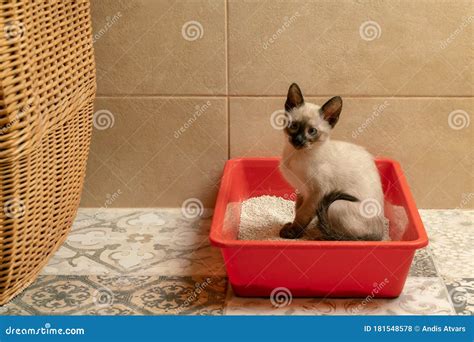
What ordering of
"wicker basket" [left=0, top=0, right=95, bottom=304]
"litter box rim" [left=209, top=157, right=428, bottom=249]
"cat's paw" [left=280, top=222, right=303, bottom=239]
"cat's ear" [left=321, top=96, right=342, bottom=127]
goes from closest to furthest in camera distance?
"wicker basket" [left=0, top=0, right=95, bottom=304] → "litter box rim" [left=209, top=157, right=428, bottom=249] → "cat's ear" [left=321, top=96, right=342, bottom=127] → "cat's paw" [left=280, top=222, right=303, bottom=239]

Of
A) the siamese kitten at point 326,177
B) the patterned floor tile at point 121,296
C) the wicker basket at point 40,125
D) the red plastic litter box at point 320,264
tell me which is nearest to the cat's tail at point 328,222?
the siamese kitten at point 326,177

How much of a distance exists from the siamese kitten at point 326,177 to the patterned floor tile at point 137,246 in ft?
0.69

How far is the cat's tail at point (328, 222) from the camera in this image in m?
1.25

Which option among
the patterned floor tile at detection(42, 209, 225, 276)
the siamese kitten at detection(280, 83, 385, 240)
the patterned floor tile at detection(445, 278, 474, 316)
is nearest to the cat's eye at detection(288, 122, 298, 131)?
the siamese kitten at detection(280, 83, 385, 240)

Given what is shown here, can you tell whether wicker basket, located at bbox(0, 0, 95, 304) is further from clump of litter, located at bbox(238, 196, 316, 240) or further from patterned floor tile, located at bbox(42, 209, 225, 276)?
clump of litter, located at bbox(238, 196, 316, 240)

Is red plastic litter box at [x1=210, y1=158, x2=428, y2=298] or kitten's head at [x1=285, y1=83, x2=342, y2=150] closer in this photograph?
red plastic litter box at [x1=210, y1=158, x2=428, y2=298]

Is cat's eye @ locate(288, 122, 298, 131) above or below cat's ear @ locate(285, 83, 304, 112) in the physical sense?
below

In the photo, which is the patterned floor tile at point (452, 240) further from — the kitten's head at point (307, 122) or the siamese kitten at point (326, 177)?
the kitten's head at point (307, 122)

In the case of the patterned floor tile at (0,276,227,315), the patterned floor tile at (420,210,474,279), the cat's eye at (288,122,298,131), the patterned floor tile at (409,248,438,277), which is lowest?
the patterned floor tile at (0,276,227,315)

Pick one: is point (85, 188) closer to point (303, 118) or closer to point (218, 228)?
point (218, 228)

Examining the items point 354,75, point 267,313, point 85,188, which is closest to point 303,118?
point 354,75

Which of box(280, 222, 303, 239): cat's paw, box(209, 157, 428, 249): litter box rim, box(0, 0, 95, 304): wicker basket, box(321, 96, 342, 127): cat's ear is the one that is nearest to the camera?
box(0, 0, 95, 304): wicker basket

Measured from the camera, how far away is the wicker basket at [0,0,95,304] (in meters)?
0.96

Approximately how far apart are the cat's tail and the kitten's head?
117 mm
